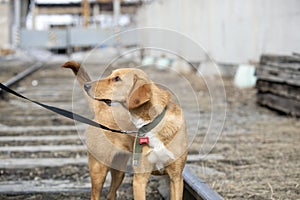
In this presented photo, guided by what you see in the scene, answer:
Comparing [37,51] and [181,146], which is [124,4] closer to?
[37,51]

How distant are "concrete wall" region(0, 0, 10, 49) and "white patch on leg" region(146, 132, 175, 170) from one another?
110 feet

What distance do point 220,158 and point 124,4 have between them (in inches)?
1673

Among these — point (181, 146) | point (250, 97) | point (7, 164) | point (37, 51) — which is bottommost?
point (37, 51)

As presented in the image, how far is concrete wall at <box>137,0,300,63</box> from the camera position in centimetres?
1202

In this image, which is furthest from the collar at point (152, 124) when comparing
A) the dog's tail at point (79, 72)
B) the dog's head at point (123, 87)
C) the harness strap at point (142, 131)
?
the dog's tail at point (79, 72)

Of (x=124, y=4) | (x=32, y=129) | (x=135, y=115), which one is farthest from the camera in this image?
(x=124, y=4)

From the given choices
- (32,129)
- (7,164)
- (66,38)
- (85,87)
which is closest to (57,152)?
(7,164)

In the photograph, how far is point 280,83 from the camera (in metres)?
9.44

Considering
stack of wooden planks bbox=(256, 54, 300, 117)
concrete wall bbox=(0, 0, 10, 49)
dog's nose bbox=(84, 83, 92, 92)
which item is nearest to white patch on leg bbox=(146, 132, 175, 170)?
dog's nose bbox=(84, 83, 92, 92)

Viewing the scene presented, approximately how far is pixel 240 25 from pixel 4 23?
24.7 meters

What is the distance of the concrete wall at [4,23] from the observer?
120 feet

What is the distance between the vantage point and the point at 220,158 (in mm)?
6117

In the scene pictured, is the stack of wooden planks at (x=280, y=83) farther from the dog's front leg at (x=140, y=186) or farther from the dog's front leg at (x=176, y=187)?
the dog's front leg at (x=140, y=186)

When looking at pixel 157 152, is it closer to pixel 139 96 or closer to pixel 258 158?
pixel 139 96
